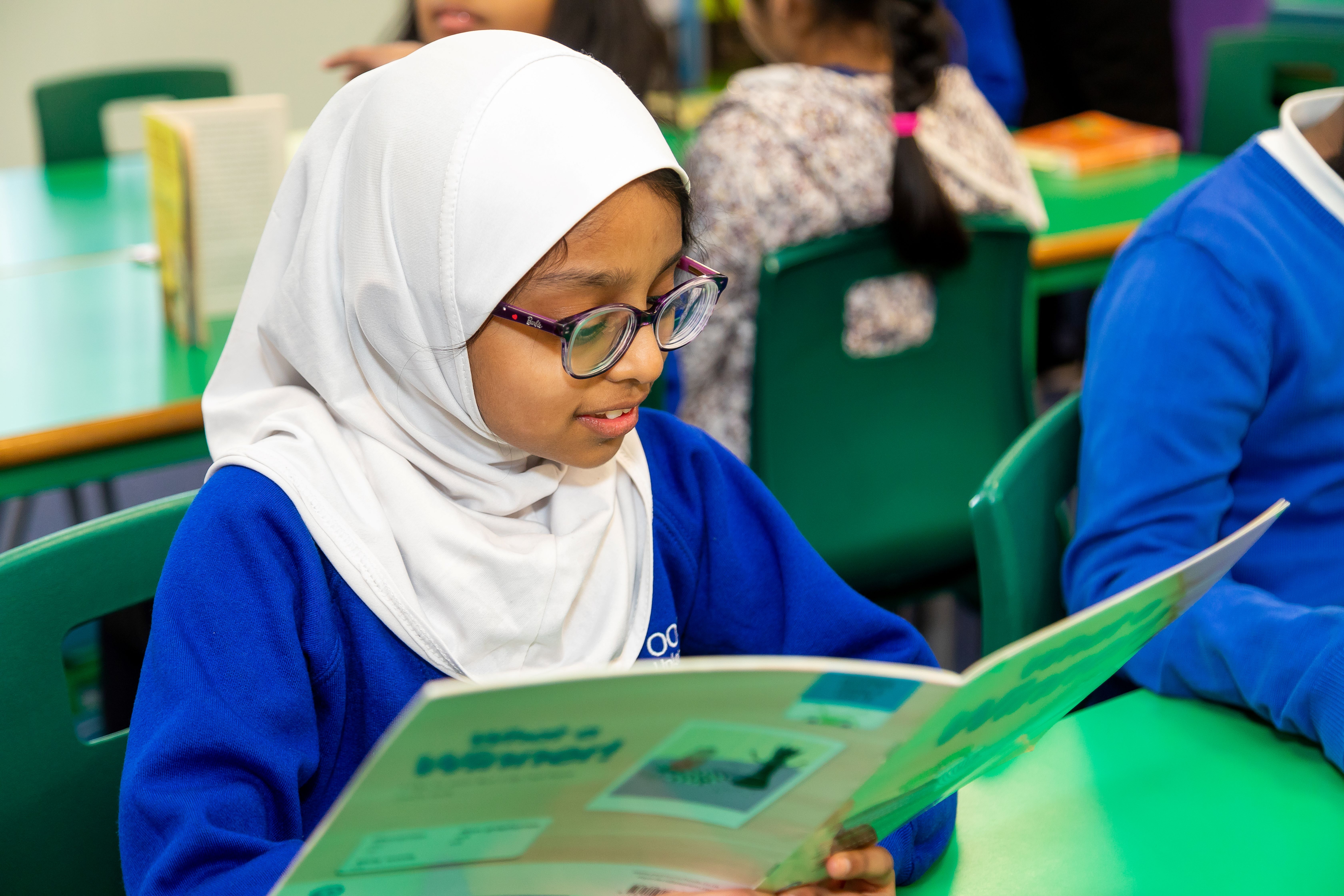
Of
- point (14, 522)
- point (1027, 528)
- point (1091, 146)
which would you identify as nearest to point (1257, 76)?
point (1091, 146)

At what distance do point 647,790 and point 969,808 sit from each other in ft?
1.29

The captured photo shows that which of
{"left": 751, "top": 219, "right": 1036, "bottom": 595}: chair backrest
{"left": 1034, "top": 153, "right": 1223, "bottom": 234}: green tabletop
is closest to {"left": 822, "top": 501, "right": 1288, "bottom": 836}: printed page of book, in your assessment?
{"left": 751, "top": 219, "right": 1036, "bottom": 595}: chair backrest

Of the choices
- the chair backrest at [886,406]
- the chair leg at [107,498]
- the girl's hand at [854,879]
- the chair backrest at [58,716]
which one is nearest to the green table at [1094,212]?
the chair backrest at [886,406]

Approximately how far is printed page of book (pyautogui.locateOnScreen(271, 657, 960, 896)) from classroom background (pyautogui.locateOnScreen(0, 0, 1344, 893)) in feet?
0.94

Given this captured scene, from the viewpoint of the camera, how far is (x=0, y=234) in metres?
2.22

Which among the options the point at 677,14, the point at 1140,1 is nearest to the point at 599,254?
the point at 1140,1

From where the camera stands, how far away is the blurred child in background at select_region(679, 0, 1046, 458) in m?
1.67

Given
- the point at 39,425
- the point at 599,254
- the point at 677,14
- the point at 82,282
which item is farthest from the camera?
the point at 677,14

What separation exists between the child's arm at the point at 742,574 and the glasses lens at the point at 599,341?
19 centimetres

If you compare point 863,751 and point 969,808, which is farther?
point 969,808

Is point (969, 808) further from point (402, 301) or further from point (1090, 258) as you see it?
point (1090, 258)

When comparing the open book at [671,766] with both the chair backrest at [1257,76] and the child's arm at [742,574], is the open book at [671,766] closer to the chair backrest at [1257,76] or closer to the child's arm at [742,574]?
the child's arm at [742,574]

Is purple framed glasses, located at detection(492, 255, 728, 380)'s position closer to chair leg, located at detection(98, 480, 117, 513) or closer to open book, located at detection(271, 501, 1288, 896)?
open book, located at detection(271, 501, 1288, 896)

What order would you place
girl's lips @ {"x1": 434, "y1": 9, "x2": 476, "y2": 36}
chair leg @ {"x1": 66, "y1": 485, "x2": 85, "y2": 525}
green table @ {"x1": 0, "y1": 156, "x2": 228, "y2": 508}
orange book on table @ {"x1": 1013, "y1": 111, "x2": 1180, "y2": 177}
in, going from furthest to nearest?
1. orange book on table @ {"x1": 1013, "y1": 111, "x2": 1180, "y2": 177}
2. chair leg @ {"x1": 66, "y1": 485, "x2": 85, "y2": 525}
3. girl's lips @ {"x1": 434, "y1": 9, "x2": 476, "y2": 36}
4. green table @ {"x1": 0, "y1": 156, "x2": 228, "y2": 508}
